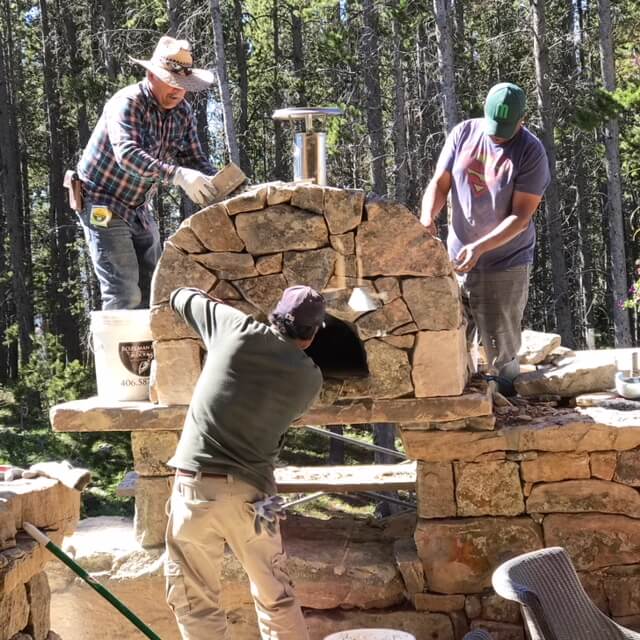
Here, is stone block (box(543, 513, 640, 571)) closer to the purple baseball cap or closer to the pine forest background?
the purple baseball cap

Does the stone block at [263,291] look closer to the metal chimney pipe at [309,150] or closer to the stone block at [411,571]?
the metal chimney pipe at [309,150]

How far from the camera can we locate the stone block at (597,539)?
448 cm

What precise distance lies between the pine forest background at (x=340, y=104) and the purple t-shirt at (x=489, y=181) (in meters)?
6.51

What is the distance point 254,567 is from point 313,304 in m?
1.03

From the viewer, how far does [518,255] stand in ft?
16.3

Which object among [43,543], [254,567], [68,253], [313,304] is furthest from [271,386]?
[68,253]

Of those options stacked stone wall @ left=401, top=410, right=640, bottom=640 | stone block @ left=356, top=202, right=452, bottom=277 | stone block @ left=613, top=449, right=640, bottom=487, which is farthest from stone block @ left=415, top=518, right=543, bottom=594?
stone block @ left=356, top=202, right=452, bottom=277

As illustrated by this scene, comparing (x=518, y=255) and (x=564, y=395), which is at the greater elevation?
(x=518, y=255)

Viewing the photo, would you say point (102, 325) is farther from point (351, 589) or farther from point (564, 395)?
point (564, 395)

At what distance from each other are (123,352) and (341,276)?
1.21m

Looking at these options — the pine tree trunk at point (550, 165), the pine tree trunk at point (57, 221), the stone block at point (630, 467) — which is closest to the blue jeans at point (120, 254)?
the stone block at point (630, 467)

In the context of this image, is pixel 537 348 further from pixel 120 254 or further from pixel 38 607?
pixel 38 607

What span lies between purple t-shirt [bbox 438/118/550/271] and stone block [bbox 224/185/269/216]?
3.83 feet

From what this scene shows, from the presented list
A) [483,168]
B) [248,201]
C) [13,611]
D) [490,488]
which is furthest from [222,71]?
[13,611]
